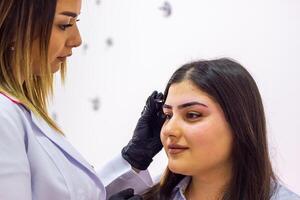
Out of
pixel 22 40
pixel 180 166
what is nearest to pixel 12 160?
pixel 22 40

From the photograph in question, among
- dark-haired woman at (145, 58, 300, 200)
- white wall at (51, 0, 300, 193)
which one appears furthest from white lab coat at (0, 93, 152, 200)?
white wall at (51, 0, 300, 193)

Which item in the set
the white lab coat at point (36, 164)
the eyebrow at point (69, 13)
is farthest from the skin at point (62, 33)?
the white lab coat at point (36, 164)

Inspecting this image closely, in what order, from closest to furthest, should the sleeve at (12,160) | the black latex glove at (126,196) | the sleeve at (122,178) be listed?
the sleeve at (12,160) → the black latex glove at (126,196) → the sleeve at (122,178)

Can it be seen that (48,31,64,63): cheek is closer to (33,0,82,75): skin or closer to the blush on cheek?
(33,0,82,75): skin

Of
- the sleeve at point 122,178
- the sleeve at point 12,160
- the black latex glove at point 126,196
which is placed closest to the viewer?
the sleeve at point 12,160

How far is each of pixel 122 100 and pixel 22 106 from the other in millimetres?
1081

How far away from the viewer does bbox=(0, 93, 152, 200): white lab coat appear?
2.41 ft

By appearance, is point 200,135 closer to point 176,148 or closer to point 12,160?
point 176,148

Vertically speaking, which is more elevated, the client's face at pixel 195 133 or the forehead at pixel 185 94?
the forehead at pixel 185 94

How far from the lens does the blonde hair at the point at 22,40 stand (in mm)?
769

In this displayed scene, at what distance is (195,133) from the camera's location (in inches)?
39.2

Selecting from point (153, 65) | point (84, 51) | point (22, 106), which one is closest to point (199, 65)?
point (22, 106)

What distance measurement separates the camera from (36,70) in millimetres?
865

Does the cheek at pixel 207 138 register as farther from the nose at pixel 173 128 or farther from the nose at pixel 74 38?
the nose at pixel 74 38
